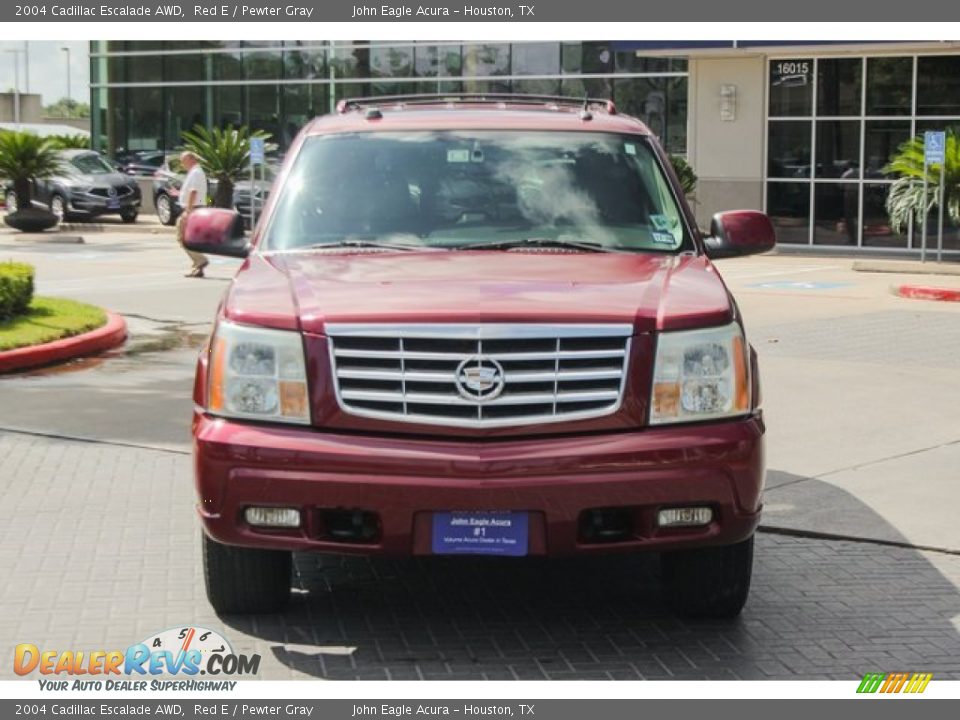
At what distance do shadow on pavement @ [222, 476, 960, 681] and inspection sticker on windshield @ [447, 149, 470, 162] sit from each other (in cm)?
172

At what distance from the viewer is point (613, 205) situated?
22.6 feet

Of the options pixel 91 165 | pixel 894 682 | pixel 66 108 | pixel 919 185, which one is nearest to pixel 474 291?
pixel 894 682

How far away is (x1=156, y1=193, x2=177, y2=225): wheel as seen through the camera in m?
36.5

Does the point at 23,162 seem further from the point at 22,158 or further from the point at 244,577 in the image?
the point at 244,577

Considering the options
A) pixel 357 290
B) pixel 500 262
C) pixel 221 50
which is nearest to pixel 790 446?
pixel 500 262

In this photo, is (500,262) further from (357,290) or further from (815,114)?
(815,114)

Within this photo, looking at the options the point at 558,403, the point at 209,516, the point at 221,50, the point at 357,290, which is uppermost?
the point at 221,50

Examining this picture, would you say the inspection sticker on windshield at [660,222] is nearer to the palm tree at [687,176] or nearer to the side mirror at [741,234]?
the side mirror at [741,234]

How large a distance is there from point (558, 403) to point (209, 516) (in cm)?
127

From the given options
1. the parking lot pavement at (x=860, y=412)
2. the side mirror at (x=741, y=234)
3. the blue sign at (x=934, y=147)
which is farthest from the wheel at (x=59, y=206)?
the side mirror at (x=741, y=234)

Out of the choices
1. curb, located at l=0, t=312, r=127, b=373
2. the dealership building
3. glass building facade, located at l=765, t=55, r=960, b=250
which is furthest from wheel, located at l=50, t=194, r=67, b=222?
curb, located at l=0, t=312, r=127, b=373

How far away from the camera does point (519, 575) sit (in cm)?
682

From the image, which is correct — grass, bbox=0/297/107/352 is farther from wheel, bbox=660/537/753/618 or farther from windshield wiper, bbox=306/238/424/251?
wheel, bbox=660/537/753/618

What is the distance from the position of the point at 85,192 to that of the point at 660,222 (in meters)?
32.0
